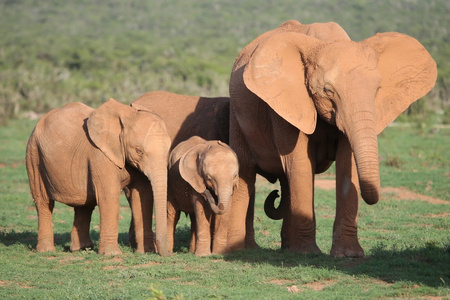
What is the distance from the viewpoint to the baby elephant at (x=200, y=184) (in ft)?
30.9

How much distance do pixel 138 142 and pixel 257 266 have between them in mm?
2233

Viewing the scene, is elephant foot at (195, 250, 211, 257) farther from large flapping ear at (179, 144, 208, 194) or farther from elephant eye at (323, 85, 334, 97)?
elephant eye at (323, 85, 334, 97)

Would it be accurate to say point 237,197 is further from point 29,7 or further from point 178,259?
point 29,7

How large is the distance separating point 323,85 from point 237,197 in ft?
8.55

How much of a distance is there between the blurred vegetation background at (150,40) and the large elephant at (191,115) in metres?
19.8

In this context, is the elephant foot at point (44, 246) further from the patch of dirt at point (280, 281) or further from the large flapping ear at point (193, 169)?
A: the patch of dirt at point (280, 281)

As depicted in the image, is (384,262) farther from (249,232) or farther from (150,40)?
(150,40)

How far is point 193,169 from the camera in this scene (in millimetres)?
9695

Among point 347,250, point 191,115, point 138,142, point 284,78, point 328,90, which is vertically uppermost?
point 284,78

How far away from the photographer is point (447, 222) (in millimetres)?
12680

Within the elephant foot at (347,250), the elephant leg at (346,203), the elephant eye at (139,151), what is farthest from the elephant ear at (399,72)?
the elephant eye at (139,151)

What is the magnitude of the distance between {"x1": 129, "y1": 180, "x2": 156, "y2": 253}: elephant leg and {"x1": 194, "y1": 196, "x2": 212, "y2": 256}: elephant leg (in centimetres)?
83

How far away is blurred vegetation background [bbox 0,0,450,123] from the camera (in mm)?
40344

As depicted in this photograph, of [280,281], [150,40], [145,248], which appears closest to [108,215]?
[145,248]
